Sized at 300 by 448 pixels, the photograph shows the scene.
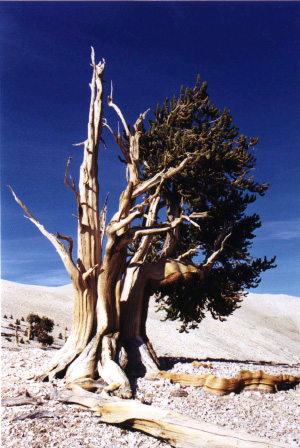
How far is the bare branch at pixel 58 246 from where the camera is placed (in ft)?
22.8

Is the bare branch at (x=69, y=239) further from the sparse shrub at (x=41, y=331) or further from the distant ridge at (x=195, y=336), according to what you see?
the distant ridge at (x=195, y=336)

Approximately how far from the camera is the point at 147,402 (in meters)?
5.16

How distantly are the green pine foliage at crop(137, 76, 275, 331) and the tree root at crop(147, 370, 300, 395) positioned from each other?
10.6 feet

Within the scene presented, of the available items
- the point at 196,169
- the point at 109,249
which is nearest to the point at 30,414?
the point at 109,249

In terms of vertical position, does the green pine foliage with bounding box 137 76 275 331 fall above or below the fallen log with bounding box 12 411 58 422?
above

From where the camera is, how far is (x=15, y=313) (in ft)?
85.6

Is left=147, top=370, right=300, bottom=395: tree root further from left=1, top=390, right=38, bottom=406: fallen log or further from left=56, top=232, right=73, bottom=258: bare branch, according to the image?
left=56, top=232, right=73, bottom=258: bare branch

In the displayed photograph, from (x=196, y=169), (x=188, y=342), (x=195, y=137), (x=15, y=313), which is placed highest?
(x=195, y=137)

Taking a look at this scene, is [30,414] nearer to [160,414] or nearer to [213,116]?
[160,414]

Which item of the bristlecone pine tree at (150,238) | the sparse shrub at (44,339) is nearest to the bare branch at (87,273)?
the bristlecone pine tree at (150,238)

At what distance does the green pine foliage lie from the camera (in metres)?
9.47

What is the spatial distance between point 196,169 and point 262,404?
232 inches

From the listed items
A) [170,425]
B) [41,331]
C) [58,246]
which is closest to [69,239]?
[58,246]

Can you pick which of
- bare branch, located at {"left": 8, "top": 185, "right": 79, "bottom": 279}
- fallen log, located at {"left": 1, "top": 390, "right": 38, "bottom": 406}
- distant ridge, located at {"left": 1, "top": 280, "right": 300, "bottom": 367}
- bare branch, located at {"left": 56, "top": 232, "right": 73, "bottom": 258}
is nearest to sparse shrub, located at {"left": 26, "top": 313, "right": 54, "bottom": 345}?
distant ridge, located at {"left": 1, "top": 280, "right": 300, "bottom": 367}
